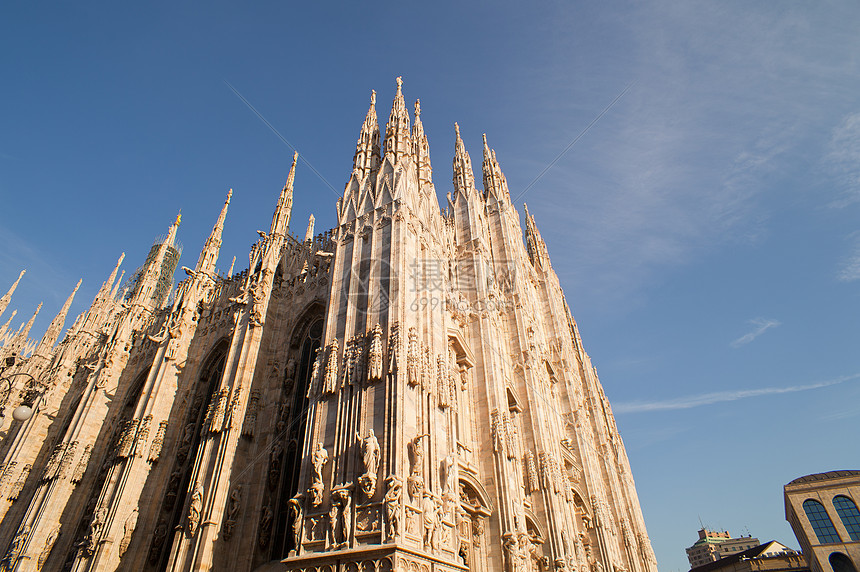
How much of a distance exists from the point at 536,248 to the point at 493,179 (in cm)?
885

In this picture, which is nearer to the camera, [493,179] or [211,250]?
[211,250]

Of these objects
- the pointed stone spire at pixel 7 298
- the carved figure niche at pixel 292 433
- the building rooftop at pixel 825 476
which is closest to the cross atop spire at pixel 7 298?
the pointed stone spire at pixel 7 298

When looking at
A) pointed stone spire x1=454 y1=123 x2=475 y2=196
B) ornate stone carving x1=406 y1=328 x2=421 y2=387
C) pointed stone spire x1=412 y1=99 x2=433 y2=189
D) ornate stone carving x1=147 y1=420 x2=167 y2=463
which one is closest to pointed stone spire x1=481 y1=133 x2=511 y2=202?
pointed stone spire x1=454 y1=123 x2=475 y2=196

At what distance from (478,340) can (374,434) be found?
1021 cm

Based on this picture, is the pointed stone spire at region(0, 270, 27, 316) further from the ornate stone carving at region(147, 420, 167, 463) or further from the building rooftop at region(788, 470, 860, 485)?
the building rooftop at region(788, 470, 860, 485)

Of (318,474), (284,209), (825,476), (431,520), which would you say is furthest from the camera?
(825,476)

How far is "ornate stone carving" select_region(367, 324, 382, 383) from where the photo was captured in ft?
48.6

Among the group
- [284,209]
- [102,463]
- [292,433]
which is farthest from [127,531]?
[284,209]

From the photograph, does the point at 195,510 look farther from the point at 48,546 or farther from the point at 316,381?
the point at 48,546

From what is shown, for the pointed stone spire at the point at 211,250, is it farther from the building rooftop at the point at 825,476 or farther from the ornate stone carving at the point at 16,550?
the building rooftop at the point at 825,476

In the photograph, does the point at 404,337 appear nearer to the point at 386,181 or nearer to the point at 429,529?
the point at 429,529

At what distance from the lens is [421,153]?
26.7 m

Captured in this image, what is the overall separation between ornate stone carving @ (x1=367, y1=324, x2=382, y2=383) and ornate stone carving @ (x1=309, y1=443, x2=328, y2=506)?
8.11ft

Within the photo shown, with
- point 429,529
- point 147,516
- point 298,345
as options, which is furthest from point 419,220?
point 147,516
